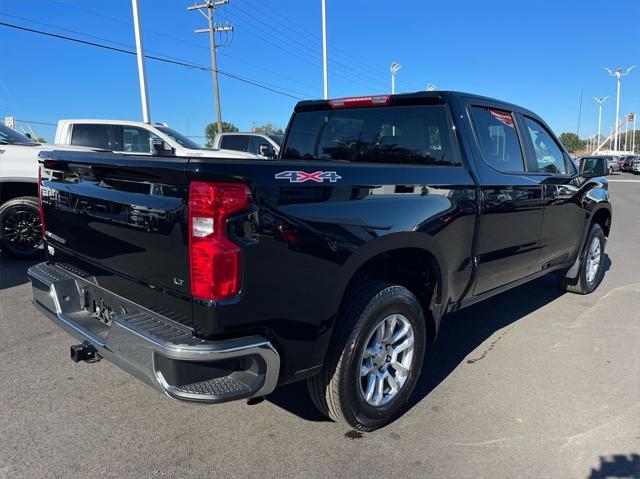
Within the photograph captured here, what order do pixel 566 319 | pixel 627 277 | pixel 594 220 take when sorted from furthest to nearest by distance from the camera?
1. pixel 627 277
2. pixel 594 220
3. pixel 566 319

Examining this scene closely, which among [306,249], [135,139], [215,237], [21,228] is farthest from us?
[135,139]

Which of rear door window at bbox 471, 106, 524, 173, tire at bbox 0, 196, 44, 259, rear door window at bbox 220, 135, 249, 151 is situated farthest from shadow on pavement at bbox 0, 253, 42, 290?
rear door window at bbox 220, 135, 249, 151

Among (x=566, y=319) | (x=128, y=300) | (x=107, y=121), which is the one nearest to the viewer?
(x=128, y=300)

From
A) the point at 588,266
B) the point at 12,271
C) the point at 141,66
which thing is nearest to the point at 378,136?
the point at 588,266

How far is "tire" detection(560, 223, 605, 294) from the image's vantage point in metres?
5.59

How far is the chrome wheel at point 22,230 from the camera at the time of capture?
6.64 meters

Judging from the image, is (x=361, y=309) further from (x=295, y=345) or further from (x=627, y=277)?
(x=627, y=277)

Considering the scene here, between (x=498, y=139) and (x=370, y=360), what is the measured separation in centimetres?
214

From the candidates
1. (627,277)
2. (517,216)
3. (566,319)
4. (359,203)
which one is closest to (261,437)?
(359,203)

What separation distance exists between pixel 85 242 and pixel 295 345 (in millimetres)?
1428

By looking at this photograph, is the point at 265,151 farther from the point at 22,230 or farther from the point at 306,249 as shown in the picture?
the point at 306,249

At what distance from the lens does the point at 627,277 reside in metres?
6.67

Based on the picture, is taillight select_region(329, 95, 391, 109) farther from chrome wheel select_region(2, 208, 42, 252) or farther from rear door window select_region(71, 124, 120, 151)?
rear door window select_region(71, 124, 120, 151)

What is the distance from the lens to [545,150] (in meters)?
4.64
